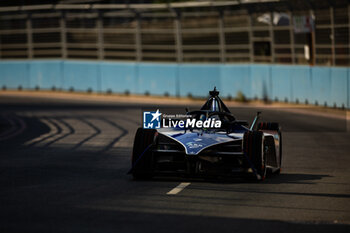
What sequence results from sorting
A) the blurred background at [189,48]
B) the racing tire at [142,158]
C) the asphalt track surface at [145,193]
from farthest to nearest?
1. the blurred background at [189,48]
2. the racing tire at [142,158]
3. the asphalt track surface at [145,193]

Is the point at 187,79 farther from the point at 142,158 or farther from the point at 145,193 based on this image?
the point at 145,193

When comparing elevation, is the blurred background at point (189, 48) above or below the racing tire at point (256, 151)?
above

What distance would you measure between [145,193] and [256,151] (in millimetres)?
1947

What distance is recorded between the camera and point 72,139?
65.3ft

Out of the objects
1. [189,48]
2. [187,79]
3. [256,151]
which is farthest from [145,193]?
[189,48]

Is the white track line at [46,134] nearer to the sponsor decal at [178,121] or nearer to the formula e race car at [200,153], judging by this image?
the sponsor decal at [178,121]

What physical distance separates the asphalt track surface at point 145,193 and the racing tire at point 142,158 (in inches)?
7.4

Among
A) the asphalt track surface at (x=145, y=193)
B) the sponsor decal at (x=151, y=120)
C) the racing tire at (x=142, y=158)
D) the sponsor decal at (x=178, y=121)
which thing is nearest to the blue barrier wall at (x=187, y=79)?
the asphalt track surface at (x=145, y=193)

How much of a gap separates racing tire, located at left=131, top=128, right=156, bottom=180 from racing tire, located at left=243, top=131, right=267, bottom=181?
139 centimetres

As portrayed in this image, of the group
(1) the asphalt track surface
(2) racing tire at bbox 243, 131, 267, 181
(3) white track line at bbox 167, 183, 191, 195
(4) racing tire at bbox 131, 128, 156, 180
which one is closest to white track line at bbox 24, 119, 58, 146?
(1) the asphalt track surface

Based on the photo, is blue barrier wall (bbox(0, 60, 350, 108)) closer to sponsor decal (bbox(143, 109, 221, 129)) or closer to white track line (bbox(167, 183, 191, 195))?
sponsor decal (bbox(143, 109, 221, 129))

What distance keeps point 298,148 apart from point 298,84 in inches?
513

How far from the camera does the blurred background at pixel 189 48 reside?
97.8 ft

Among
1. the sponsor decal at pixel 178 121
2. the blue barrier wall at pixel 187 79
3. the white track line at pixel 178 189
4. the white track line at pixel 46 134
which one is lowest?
the white track line at pixel 178 189
